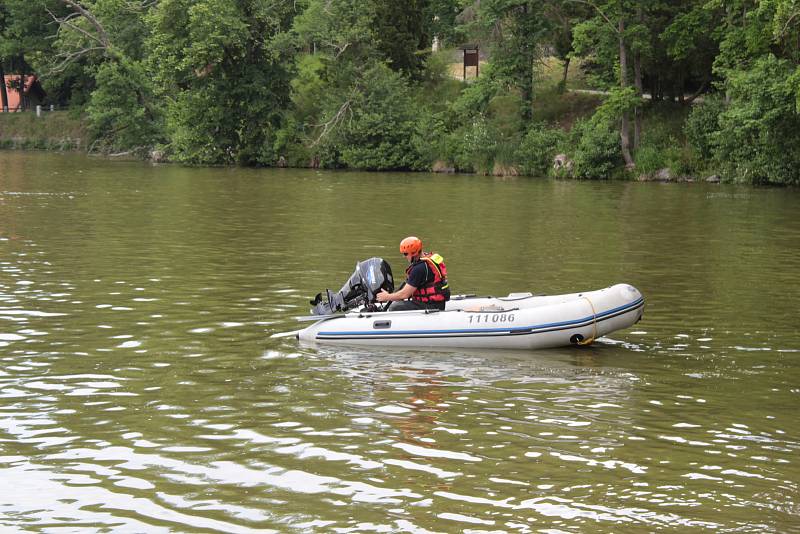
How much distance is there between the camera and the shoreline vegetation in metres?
41.5

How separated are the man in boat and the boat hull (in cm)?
34

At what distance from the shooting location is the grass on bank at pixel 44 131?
7456 centimetres

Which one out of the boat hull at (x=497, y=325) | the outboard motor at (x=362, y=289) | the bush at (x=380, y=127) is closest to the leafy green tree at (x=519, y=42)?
the bush at (x=380, y=127)

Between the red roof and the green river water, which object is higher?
the red roof

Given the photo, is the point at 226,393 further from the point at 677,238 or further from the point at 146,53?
the point at 146,53

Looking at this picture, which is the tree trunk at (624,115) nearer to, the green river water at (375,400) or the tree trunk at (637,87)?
the tree trunk at (637,87)

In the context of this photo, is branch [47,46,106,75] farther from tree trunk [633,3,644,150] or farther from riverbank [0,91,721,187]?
tree trunk [633,3,644,150]

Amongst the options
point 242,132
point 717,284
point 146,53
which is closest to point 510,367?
point 717,284

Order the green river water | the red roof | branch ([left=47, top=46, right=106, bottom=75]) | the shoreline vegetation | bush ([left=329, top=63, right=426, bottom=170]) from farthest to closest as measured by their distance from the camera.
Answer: the red roof
branch ([left=47, top=46, right=106, bottom=75])
bush ([left=329, top=63, right=426, bottom=170])
the shoreline vegetation
the green river water

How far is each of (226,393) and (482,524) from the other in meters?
4.35

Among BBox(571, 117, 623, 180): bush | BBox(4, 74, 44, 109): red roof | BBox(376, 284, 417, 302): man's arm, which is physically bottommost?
BBox(376, 284, 417, 302): man's arm

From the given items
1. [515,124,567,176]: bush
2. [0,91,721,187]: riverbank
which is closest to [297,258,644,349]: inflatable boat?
[0,91,721,187]: riverbank

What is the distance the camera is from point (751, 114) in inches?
1486

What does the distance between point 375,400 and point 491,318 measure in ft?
9.58
